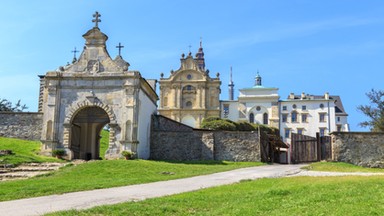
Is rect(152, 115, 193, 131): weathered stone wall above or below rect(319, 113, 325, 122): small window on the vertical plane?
below

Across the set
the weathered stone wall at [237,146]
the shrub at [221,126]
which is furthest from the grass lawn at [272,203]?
the shrub at [221,126]

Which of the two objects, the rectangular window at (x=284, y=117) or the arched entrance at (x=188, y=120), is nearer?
the arched entrance at (x=188, y=120)

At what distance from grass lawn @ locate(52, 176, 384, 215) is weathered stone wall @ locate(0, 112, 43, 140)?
24407 millimetres

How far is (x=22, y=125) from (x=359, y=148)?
2606cm

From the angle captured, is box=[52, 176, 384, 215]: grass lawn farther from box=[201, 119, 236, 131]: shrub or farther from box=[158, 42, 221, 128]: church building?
box=[158, 42, 221, 128]: church building

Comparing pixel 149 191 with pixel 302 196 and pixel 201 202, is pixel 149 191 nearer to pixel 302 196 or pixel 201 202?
pixel 201 202

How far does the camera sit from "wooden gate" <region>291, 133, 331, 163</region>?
3212 cm

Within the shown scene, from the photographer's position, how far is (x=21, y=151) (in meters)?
29.2

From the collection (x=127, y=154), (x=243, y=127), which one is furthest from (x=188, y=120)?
(x=127, y=154)

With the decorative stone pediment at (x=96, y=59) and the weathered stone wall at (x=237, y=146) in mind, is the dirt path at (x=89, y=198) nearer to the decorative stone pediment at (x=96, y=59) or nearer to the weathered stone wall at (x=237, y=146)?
the weathered stone wall at (x=237, y=146)

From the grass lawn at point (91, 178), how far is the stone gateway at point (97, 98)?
516cm

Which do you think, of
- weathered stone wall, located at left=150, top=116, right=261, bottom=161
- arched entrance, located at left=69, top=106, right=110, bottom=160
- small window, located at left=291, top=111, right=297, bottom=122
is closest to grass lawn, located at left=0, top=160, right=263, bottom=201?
weathered stone wall, located at left=150, top=116, right=261, bottom=161

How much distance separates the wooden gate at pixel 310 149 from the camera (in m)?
32.1

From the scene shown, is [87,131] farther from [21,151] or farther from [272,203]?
[272,203]
